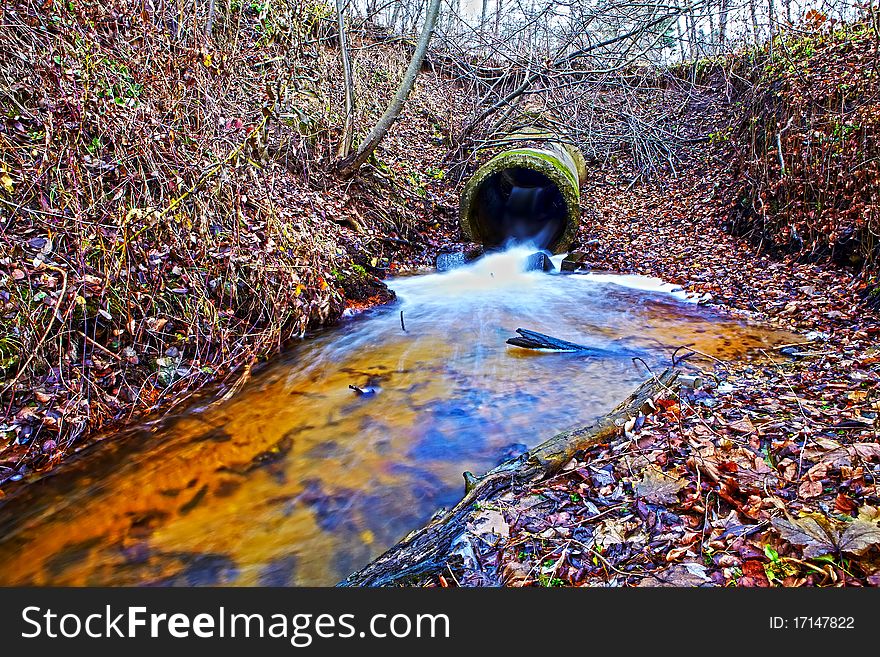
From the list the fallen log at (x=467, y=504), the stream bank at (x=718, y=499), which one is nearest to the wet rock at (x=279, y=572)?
the fallen log at (x=467, y=504)

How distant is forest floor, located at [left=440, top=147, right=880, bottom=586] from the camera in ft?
6.51

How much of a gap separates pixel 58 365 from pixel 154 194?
1922 mm

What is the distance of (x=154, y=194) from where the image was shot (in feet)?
16.1

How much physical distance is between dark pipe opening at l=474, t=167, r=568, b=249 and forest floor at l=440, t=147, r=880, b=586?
6.62 m

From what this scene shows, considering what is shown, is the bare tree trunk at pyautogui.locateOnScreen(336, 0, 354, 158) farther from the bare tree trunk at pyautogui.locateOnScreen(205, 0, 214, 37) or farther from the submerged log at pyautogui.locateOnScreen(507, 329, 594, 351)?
the submerged log at pyautogui.locateOnScreen(507, 329, 594, 351)

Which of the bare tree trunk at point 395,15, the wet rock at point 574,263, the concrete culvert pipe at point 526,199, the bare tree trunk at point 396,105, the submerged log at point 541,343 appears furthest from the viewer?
the bare tree trunk at point 395,15

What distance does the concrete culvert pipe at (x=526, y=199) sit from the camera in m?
9.07

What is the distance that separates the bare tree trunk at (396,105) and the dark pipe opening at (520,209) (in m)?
2.73

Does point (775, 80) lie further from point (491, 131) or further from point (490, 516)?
point (490, 516)

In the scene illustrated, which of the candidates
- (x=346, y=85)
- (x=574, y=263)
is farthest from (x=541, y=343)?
(x=346, y=85)

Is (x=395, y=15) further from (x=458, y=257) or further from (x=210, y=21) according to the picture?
(x=210, y=21)

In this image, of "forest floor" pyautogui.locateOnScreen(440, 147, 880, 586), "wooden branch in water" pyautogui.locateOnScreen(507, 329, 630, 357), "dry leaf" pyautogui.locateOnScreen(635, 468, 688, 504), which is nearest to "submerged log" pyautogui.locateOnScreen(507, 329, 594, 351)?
"wooden branch in water" pyautogui.locateOnScreen(507, 329, 630, 357)

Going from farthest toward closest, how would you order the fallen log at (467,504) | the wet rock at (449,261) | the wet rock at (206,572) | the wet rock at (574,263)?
the wet rock at (574,263) < the wet rock at (449,261) < the wet rock at (206,572) < the fallen log at (467,504)

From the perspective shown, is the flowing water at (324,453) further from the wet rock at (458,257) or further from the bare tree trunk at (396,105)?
the bare tree trunk at (396,105)
